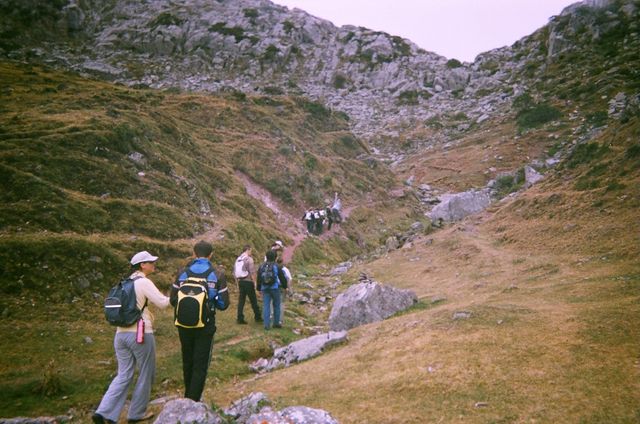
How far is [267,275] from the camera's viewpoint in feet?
45.7

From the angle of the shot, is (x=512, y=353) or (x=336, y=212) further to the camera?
(x=336, y=212)

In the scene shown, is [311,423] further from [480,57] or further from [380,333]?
[480,57]

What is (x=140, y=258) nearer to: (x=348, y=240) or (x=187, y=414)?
(x=187, y=414)

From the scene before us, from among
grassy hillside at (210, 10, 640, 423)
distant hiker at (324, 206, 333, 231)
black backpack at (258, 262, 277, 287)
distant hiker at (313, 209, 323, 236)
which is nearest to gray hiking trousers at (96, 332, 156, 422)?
grassy hillside at (210, 10, 640, 423)

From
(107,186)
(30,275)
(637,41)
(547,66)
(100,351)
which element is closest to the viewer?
(100,351)

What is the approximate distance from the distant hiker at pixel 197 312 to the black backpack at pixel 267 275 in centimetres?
586

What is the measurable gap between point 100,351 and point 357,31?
431 feet

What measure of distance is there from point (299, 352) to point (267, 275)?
3446mm

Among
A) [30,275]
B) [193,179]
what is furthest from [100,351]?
[193,179]

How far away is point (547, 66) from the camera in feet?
271

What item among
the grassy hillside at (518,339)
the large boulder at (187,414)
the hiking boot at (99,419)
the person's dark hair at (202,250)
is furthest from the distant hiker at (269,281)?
the large boulder at (187,414)

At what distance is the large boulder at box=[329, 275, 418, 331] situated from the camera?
14633mm

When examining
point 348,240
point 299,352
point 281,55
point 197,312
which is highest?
point 281,55

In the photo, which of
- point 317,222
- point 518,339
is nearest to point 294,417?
point 518,339
